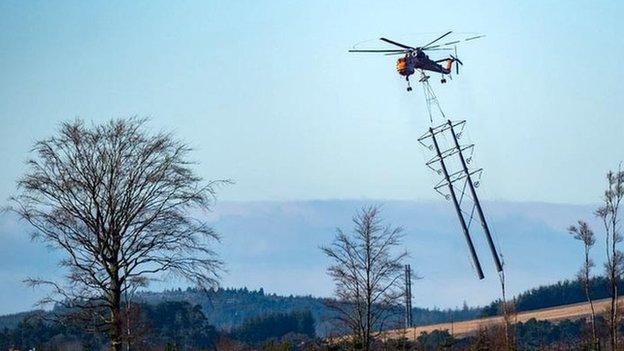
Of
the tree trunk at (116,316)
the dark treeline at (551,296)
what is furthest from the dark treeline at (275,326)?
the tree trunk at (116,316)

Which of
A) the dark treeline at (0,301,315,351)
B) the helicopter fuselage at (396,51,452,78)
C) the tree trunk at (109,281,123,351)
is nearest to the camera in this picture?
the tree trunk at (109,281,123,351)

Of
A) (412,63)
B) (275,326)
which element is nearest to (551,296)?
(275,326)

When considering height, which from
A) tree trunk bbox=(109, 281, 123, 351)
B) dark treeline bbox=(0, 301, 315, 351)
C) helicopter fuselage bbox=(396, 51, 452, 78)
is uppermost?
helicopter fuselage bbox=(396, 51, 452, 78)

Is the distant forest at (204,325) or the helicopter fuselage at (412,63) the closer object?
the helicopter fuselage at (412,63)

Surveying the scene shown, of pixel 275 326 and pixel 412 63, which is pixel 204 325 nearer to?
pixel 275 326

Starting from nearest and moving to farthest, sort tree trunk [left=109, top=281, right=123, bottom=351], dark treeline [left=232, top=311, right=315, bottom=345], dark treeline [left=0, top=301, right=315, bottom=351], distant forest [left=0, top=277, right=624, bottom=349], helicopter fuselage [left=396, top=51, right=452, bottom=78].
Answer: tree trunk [left=109, top=281, right=123, bottom=351] → dark treeline [left=0, top=301, right=315, bottom=351] → helicopter fuselage [left=396, top=51, right=452, bottom=78] → distant forest [left=0, top=277, right=624, bottom=349] → dark treeline [left=232, top=311, right=315, bottom=345]

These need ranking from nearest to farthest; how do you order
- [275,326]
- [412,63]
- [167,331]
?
[412,63] < [167,331] < [275,326]

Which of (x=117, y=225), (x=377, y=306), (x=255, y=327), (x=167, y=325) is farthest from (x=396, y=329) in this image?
(x=255, y=327)

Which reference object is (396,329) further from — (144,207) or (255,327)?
(255,327)

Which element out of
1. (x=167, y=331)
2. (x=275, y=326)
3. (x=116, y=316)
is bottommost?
(x=116, y=316)

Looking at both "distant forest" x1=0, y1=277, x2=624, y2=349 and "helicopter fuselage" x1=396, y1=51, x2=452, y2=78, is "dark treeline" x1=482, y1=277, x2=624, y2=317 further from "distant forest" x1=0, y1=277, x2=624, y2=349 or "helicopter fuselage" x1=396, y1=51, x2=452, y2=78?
"helicopter fuselage" x1=396, y1=51, x2=452, y2=78

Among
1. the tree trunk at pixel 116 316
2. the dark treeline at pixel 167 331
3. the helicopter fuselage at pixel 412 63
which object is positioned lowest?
the tree trunk at pixel 116 316

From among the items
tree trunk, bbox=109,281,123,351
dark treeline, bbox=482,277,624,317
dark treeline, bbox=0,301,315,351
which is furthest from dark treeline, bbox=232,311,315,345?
tree trunk, bbox=109,281,123,351

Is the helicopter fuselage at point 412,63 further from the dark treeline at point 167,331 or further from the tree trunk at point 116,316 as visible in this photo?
the tree trunk at point 116,316
